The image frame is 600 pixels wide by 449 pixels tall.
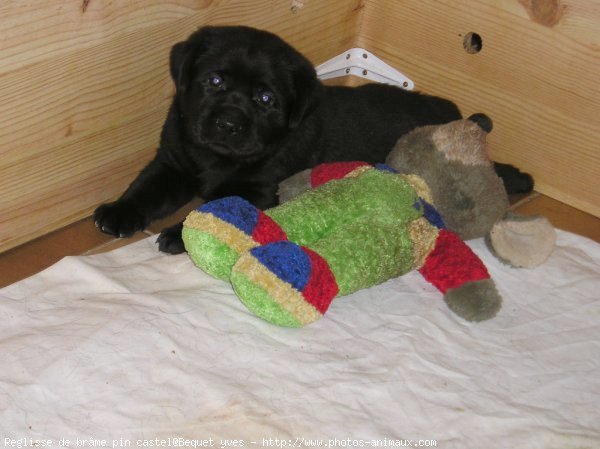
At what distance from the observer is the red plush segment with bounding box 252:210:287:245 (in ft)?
5.47

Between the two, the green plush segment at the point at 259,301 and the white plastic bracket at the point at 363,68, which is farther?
the white plastic bracket at the point at 363,68

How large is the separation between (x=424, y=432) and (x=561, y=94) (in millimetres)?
1081

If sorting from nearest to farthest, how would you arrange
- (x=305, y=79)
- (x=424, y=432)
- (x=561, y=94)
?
1. (x=424, y=432)
2. (x=305, y=79)
3. (x=561, y=94)

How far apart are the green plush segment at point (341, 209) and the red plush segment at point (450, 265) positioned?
0.30 feet

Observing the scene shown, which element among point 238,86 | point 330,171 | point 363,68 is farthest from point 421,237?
point 363,68

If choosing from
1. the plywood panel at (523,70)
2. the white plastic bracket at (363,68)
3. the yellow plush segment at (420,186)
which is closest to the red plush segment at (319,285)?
the yellow plush segment at (420,186)

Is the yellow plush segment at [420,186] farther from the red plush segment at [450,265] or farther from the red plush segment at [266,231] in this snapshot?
the red plush segment at [266,231]

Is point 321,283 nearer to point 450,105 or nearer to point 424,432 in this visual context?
point 424,432

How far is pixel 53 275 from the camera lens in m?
1.79

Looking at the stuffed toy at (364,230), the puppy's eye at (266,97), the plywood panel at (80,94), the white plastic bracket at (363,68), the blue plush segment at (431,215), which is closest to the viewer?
the stuffed toy at (364,230)

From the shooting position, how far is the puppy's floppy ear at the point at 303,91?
1.98m

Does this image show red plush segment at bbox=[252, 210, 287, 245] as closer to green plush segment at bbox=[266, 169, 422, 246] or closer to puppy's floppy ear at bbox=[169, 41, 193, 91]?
green plush segment at bbox=[266, 169, 422, 246]

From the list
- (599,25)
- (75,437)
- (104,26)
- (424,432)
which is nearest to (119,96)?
(104,26)

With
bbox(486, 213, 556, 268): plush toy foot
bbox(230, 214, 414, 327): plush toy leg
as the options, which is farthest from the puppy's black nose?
bbox(486, 213, 556, 268): plush toy foot
